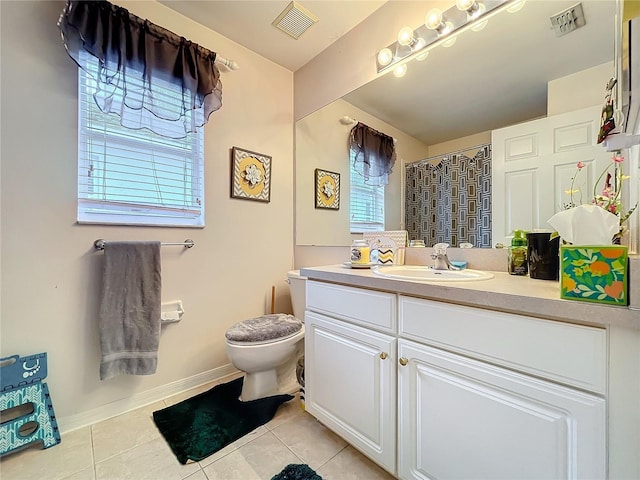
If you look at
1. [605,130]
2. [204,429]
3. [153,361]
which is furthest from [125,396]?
[605,130]

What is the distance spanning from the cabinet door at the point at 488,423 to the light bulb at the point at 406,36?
1.55 m

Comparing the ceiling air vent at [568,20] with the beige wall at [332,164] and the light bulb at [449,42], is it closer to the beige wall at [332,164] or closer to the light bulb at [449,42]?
the light bulb at [449,42]

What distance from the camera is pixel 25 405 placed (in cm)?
124

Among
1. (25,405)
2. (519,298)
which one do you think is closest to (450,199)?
(519,298)

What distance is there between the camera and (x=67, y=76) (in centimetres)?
134

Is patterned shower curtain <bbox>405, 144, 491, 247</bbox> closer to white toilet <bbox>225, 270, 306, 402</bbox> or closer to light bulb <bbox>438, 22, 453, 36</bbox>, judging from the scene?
light bulb <bbox>438, 22, 453, 36</bbox>

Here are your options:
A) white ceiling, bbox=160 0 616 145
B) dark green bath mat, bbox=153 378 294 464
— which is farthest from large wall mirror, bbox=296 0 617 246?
dark green bath mat, bbox=153 378 294 464

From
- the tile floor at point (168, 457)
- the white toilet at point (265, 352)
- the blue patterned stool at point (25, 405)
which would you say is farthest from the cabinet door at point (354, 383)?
the blue patterned stool at point (25, 405)

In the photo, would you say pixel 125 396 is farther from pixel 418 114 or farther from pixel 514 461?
pixel 418 114

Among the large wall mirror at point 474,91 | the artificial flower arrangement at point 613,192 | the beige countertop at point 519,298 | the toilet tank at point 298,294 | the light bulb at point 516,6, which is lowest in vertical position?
the toilet tank at point 298,294

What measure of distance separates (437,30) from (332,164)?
970mm

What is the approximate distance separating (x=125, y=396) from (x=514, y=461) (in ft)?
5.96

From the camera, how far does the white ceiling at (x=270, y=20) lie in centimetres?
160

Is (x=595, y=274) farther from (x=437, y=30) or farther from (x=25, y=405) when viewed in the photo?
(x=25, y=405)
